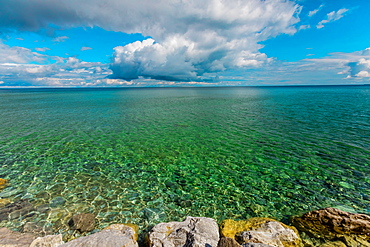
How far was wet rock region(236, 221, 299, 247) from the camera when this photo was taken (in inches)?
320

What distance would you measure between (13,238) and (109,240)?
457 cm

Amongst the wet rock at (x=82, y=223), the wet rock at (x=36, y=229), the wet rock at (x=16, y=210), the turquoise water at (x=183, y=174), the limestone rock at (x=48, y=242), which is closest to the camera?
the limestone rock at (x=48, y=242)

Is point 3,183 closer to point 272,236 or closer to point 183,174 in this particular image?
point 183,174

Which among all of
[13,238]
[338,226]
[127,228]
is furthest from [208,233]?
[13,238]

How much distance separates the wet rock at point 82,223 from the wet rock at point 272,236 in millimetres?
7336

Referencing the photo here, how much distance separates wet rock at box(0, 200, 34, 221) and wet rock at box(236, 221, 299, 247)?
11.6 metres

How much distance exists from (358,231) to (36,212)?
16412 mm

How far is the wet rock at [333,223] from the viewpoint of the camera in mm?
8680

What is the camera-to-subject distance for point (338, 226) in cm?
899

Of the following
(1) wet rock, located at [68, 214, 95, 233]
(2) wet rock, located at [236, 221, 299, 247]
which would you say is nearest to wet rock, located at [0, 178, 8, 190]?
(1) wet rock, located at [68, 214, 95, 233]

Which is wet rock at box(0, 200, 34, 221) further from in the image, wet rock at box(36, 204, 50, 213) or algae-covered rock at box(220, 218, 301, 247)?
algae-covered rock at box(220, 218, 301, 247)

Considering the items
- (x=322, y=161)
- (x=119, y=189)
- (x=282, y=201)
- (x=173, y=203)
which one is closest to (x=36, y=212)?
(x=119, y=189)

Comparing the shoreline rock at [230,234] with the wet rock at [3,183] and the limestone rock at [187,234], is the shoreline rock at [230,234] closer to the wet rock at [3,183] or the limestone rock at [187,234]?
the limestone rock at [187,234]

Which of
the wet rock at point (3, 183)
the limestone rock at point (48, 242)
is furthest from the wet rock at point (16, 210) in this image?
the limestone rock at point (48, 242)
